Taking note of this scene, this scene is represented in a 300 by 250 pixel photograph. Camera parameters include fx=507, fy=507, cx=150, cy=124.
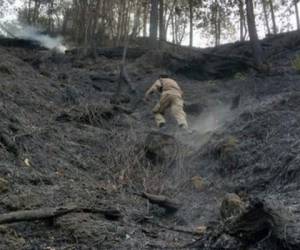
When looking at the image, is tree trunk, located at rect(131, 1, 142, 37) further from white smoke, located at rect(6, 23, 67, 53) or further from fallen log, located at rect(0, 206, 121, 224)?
fallen log, located at rect(0, 206, 121, 224)

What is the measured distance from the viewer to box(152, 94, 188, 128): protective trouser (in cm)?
1073

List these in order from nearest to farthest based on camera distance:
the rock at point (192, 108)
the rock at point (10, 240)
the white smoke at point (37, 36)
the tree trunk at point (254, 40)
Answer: the rock at point (10, 240) → the rock at point (192, 108) → the tree trunk at point (254, 40) → the white smoke at point (37, 36)

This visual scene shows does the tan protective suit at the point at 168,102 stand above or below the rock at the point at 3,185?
above

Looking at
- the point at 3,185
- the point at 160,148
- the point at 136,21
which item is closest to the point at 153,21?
the point at 136,21

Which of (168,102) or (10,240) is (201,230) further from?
(168,102)

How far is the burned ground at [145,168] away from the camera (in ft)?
15.5

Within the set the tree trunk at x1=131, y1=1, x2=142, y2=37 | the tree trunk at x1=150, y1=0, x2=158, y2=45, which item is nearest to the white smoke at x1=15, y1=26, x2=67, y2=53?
the tree trunk at x1=131, y1=1, x2=142, y2=37

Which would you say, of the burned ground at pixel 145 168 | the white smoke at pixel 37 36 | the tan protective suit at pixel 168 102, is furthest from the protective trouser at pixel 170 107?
the white smoke at pixel 37 36

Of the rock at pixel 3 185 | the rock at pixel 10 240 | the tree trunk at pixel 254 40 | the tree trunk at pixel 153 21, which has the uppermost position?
the tree trunk at pixel 153 21

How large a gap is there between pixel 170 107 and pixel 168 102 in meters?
0.12

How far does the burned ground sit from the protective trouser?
30 cm

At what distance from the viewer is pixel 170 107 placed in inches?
436

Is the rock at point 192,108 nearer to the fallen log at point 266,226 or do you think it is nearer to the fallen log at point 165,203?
the fallen log at point 165,203

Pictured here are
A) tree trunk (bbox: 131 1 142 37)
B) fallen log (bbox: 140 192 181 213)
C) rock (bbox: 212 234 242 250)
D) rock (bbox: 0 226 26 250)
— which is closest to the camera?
rock (bbox: 212 234 242 250)
